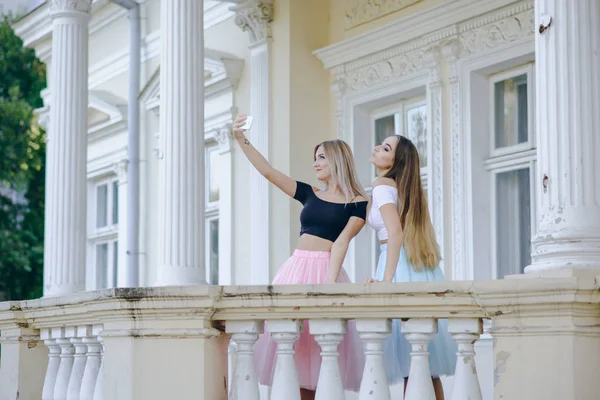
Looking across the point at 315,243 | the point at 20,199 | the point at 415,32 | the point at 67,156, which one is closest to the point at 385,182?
the point at 315,243

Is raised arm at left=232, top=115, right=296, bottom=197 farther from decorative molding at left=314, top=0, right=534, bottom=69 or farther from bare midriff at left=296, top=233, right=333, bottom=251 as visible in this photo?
decorative molding at left=314, top=0, right=534, bottom=69

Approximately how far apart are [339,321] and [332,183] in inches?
59.6

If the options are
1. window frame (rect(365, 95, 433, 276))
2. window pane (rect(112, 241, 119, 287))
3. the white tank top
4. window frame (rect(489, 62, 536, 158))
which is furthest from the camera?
window pane (rect(112, 241, 119, 287))

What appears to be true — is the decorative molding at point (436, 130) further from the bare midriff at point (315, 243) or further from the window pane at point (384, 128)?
the bare midriff at point (315, 243)

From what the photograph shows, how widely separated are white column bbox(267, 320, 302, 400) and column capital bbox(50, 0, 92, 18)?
677cm

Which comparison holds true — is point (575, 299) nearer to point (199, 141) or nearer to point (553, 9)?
point (553, 9)

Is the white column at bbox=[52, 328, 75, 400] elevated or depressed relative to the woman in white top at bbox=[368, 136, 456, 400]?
depressed

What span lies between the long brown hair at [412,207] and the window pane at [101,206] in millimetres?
9687

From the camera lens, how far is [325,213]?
5.50 m

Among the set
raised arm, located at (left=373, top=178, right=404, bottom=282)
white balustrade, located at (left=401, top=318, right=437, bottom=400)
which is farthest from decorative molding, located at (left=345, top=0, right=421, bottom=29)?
white balustrade, located at (left=401, top=318, right=437, bottom=400)

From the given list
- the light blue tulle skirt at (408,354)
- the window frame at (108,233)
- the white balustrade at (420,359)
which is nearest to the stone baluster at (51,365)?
the light blue tulle skirt at (408,354)

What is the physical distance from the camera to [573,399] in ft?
12.3

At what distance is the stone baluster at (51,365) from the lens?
5379 mm

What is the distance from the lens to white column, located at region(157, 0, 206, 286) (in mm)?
8438
